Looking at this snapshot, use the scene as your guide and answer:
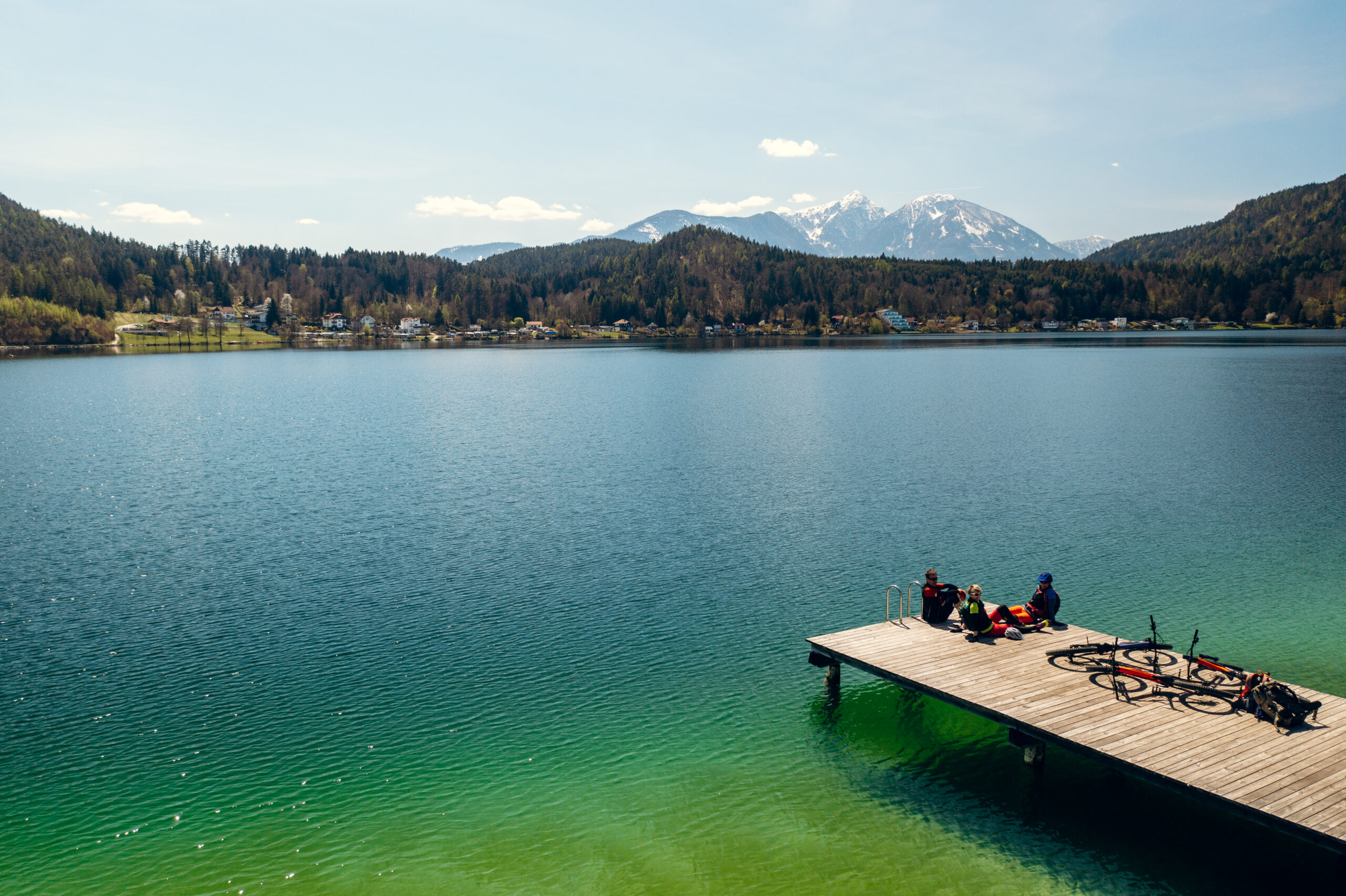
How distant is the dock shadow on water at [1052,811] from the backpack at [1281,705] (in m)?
2.53

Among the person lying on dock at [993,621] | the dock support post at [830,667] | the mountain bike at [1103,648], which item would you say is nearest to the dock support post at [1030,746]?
the mountain bike at [1103,648]

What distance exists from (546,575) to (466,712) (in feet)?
40.8

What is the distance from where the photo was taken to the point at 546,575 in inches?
1417

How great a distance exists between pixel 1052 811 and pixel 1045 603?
781cm

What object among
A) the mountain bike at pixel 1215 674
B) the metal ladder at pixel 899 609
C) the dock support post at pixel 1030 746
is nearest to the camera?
the dock support post at pixel 1030 746

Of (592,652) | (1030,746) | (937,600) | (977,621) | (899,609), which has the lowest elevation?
(592,652)

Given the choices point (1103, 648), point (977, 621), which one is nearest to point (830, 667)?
point (977, 621)

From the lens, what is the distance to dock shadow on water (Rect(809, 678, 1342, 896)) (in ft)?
55.1

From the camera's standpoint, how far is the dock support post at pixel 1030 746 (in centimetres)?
1956

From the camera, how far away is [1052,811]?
62.6 feet

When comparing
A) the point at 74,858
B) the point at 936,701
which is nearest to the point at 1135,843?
the point at 936,701

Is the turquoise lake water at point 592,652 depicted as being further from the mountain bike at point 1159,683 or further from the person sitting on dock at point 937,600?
the person sitting on dock at point 937,600

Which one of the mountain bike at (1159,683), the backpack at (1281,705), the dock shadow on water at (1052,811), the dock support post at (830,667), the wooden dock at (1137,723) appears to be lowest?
the dock shadow on water at (1052,811)

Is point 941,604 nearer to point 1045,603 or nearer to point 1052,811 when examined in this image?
point 1045,603
